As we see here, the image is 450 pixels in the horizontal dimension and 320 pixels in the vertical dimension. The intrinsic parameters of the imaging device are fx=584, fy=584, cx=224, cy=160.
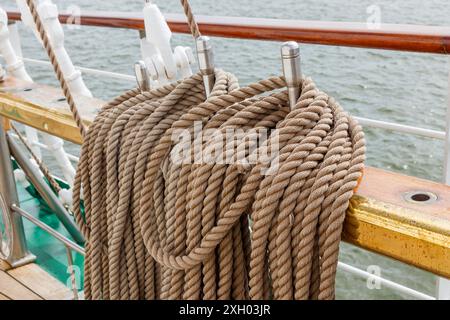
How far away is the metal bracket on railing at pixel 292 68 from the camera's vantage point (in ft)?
2.44

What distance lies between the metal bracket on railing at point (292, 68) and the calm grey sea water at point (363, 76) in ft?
10.3

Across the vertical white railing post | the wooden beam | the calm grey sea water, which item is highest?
the wooden beam

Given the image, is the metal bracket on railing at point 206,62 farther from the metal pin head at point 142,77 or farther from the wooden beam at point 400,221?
the wooden beam at point 400,221

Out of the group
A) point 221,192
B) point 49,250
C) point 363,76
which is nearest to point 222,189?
point 221,192

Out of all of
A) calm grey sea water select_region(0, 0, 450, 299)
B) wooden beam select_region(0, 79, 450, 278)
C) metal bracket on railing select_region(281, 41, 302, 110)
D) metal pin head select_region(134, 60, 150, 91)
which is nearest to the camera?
wooden beam select_region(0, 79, 450, 278)

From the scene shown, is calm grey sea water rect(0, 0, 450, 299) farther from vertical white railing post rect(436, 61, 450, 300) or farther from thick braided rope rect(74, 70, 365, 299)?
thick braided rope rect(74, 70, 365, 299)

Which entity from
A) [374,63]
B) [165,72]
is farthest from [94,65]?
[165,72]

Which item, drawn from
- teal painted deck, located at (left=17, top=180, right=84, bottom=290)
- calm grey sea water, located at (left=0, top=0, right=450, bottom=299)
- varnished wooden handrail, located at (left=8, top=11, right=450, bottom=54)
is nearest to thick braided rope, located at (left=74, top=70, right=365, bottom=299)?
varnished wooden handrail, located at (left=8, top=11, right=450, bottom=54)

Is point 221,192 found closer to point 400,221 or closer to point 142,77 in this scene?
point 400,221

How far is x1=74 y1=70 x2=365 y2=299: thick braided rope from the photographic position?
0.69 metres

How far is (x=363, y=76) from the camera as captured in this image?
6660 millimetres

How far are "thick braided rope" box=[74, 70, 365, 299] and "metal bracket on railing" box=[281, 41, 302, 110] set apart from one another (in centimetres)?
1

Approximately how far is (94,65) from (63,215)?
18.1ft
